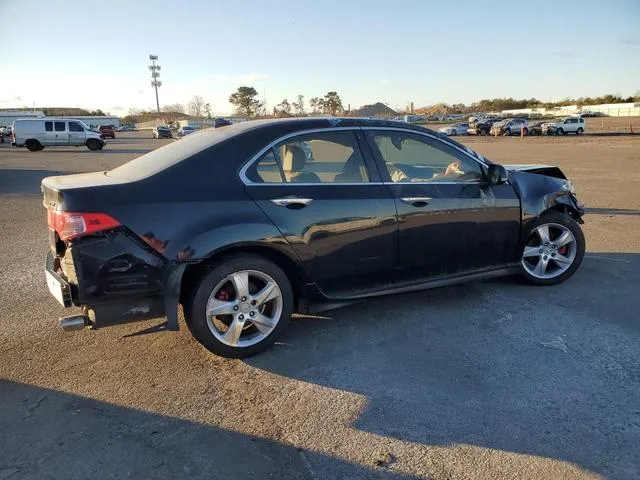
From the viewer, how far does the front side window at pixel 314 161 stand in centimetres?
382

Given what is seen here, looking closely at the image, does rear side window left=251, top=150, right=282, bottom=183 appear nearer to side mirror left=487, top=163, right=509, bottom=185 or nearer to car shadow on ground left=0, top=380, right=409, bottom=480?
car shadow on ground left=0, top=380, right=409, bottom=480

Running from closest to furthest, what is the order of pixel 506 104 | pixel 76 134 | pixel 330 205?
pixel 330 205, pixel 76 134, pixel 506 104

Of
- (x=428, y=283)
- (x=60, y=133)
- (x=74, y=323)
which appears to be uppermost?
(x=60, y=133)

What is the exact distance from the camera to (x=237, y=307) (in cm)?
368

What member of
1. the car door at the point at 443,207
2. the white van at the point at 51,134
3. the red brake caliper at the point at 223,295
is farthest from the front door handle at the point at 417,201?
the white van at the point at 51,134

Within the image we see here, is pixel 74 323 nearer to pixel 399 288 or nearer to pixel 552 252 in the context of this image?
pixel 399 288

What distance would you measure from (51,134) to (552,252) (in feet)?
118

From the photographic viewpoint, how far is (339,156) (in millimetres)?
4145

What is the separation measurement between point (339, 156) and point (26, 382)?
2800 millimetres

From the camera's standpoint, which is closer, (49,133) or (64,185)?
(64,185)

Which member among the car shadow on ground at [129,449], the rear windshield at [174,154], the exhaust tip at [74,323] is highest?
the rear windshield at [174,154]

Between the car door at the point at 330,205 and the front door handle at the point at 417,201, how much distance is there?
15cm

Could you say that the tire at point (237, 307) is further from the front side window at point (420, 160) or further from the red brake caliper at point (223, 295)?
the front side window at point (420, 160)

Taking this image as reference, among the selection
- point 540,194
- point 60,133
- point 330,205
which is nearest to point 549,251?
point 540,194
